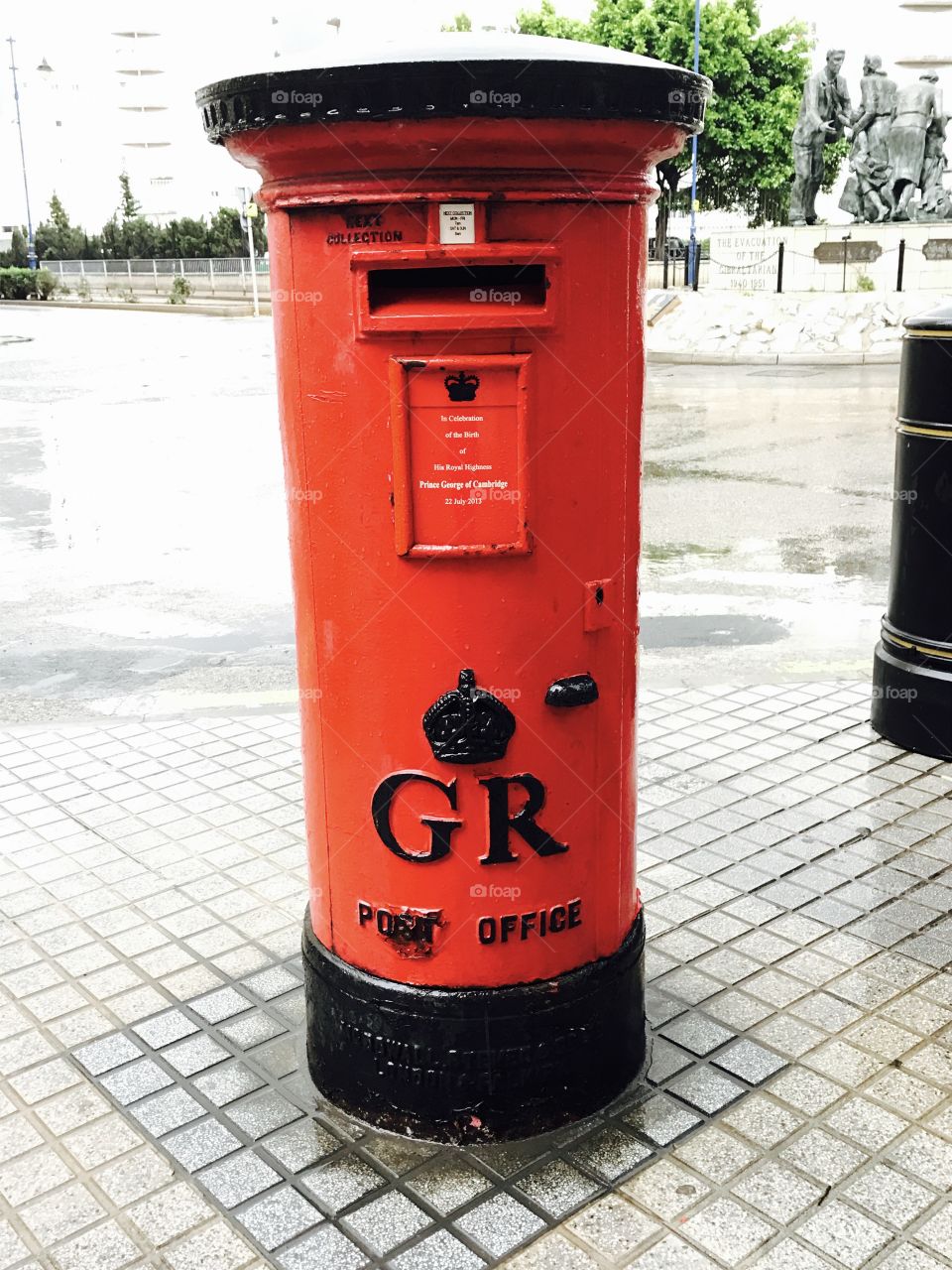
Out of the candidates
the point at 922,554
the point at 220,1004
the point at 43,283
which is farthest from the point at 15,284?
the point at 220,1004

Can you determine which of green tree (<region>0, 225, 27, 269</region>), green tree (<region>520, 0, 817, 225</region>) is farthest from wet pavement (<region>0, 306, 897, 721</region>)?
green tree (<region>0, 225, 27, 269</region>)

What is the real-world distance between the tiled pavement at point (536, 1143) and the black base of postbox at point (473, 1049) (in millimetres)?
71

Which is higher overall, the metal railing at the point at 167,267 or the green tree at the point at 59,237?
the green tree at the point at 59,237

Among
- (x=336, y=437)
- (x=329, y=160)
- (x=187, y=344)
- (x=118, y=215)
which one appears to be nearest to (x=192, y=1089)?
(x=336, y=437)

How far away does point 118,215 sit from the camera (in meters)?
63.6

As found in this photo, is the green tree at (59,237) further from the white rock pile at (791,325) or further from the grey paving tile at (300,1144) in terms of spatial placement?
the grey paving tile at (300,1144)

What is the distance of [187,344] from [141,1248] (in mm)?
27122

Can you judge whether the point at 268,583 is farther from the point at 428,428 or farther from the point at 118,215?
the point at 118,215

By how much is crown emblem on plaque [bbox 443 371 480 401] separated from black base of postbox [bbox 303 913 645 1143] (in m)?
1.31

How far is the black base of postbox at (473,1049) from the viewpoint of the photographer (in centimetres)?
276

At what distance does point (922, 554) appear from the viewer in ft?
16.1

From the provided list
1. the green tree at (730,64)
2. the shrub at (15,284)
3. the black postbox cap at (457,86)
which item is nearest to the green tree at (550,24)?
the green tree at (730,64)

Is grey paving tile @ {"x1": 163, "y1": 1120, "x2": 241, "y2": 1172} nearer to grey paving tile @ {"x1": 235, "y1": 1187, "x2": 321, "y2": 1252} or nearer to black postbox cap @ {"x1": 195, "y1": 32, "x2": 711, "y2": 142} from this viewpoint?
grey paving tile @ {"x1": 235, "y1": 1187, "x2": 321, "y2": 1252}

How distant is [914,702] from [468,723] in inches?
117
